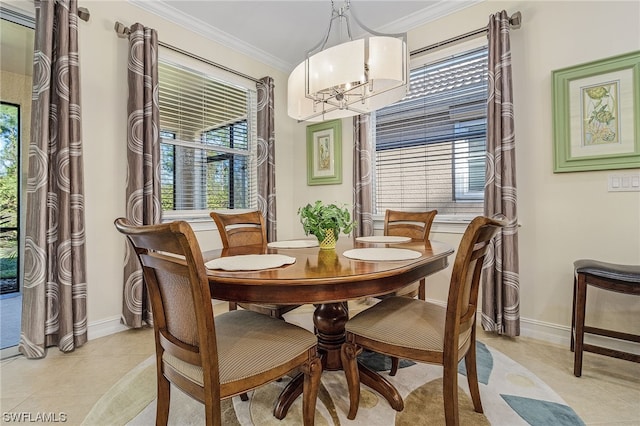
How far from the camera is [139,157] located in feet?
8.13

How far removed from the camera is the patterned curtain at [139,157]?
247 centimetres

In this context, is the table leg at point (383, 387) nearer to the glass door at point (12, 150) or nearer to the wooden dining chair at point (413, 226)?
the wooden dining chair at point (413, 226)

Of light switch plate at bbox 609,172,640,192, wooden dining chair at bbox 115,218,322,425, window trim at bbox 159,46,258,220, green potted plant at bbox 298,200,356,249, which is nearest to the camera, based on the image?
wooden dining chair at bbox 115,218,322,425

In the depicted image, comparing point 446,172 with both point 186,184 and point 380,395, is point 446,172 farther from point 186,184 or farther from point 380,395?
point 186,184

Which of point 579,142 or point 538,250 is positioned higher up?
point 579,142

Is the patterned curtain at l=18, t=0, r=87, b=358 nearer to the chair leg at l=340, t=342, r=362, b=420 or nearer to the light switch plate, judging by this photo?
the chair leg at l=340, t=342, r=362, b=420

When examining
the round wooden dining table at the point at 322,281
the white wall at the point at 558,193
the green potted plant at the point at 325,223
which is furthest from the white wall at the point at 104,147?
the white wall at the point at 558,193

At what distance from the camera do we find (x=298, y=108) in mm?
2033

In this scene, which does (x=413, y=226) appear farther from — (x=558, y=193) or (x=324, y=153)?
(x=324, y=153)

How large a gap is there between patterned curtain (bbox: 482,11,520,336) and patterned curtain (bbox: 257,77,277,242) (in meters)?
2.13

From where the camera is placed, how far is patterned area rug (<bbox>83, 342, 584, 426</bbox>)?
1.42 metres

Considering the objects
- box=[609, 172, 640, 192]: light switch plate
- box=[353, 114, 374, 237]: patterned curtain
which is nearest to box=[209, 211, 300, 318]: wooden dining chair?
box=[353, 114, 374, 237]: patterned curtain

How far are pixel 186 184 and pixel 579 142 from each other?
128 inches

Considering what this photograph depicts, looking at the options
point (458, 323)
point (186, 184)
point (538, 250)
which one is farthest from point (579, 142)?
point (186, 184)
